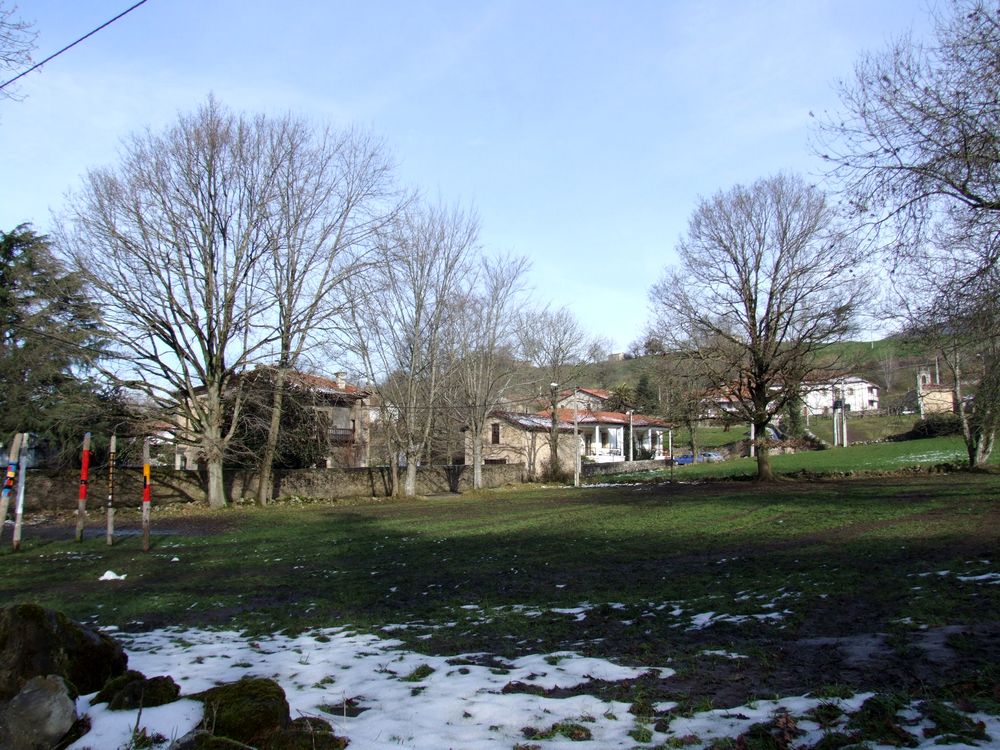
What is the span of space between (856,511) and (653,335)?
1693cm

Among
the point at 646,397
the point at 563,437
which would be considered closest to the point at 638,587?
the point at 646,397

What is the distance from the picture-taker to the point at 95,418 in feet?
101

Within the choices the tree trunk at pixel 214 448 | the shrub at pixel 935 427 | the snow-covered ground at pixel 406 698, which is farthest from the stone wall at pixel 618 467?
the snow-covered ground at pixel 406 698

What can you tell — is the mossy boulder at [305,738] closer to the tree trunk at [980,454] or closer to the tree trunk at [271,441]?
the tree trunk at [271,441]

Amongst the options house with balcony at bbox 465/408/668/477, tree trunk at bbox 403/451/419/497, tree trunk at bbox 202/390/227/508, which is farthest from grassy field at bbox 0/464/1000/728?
house with balcony at bbox 465/408/668/477

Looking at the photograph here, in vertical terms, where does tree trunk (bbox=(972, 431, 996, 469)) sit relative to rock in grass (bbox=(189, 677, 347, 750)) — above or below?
above

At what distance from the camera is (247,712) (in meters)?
3.97

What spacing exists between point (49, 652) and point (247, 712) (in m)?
1.68

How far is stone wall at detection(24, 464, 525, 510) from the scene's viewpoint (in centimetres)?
3098

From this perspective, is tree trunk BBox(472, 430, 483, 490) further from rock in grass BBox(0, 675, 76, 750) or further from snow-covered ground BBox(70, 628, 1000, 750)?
rock in grass BBox(0, 675, 76, 750)

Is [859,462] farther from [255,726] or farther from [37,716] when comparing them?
[37,716]

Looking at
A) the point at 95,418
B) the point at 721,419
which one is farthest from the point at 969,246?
the point at 95,418

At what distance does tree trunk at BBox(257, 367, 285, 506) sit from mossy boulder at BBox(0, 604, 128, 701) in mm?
27851

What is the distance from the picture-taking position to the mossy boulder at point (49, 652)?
4.51 metres
